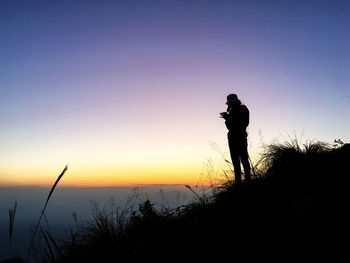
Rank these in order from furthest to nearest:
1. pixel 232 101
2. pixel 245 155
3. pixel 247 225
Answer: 1. pixel 232 101
2. pixel 245 155
3. pixel 247 225

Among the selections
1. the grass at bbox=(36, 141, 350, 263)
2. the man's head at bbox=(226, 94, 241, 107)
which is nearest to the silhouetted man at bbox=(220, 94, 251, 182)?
the man's head at bbox=(226, 94, 241, 107)

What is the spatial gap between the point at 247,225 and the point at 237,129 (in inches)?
118

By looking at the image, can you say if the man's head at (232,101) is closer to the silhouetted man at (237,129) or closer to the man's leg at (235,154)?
the silhouetted man at (237,129)

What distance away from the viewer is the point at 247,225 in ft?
13.8

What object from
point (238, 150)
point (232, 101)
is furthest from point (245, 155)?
point (232, 101)

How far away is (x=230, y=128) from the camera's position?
272 inches

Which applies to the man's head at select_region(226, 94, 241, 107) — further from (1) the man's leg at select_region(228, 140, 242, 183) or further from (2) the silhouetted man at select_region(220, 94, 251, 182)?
(1) the man's leg at select_region(228, 140, 242, 183)

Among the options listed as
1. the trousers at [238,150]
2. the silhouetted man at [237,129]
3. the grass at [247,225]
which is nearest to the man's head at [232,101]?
the silhouetted man at [237,129]

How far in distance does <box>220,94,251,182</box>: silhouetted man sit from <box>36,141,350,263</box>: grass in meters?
0.59

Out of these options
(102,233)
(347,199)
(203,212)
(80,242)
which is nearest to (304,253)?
(347,199)

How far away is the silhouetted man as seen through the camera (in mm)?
6715

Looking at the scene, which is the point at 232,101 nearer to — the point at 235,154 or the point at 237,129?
the point at 237,129

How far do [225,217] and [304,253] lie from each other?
1.96 meters

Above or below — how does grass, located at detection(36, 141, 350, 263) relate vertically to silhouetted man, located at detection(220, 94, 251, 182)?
below
